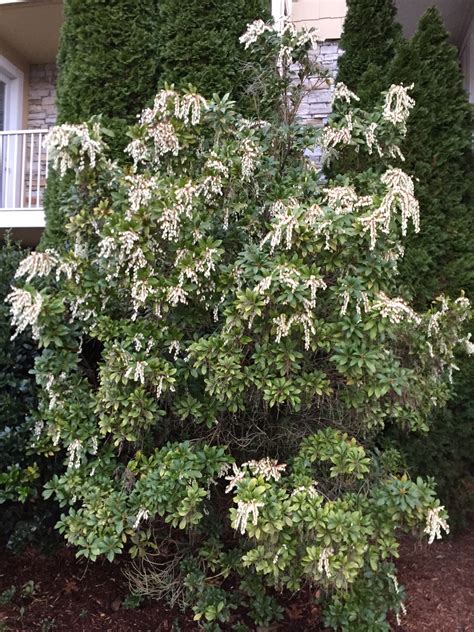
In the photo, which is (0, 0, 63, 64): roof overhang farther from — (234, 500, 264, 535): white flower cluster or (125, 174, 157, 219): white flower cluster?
(234, 500, 264, 535): white flower cluster

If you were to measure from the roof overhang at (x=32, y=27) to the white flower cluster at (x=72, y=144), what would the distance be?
5.80 metres

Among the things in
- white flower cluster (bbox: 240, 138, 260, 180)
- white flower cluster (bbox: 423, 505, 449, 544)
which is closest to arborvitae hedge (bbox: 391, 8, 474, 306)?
white flower cluster (bbox: 240, 138, 260, 180)

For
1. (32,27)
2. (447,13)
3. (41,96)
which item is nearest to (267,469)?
(447,13)

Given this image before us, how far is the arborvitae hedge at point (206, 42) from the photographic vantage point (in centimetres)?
454

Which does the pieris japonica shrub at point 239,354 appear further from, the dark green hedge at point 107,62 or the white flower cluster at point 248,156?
the dark green hedge at point 107,62

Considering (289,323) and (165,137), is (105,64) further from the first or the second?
(289,323)

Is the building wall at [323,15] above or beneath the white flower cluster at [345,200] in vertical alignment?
above

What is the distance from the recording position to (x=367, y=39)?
4.99m

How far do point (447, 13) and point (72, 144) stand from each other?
229 inches

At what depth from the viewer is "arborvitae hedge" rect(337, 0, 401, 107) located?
16.3 ft

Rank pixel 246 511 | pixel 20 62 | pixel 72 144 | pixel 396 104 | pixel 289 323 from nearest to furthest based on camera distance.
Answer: pixel 246 511
pixel 289 323
pixel 72 144
pixel 396 104
pixel 20 62

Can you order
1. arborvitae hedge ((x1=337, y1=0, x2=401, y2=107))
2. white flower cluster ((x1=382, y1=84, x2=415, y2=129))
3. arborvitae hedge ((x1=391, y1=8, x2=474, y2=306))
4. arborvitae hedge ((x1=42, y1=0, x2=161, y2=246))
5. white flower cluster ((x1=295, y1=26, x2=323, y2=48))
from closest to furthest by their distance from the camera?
white flower cluster ((x1=382, y1=84, x2=415, y2=129))
white flower cluster ((x1=295, y1=26, x2=323, y2=48))
arborvitae hedge ((x1=391, y1=8, x2=474, y2=306))
arborvitae hedge ((x1=42, y1=0, x2=161, y2=246))
arborvitae hedge ((x1=337, y1=0, x2=401, y2=107))

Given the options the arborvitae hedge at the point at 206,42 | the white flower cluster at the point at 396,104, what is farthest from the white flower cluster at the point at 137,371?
the arborvitae hedge at the point at 206,42

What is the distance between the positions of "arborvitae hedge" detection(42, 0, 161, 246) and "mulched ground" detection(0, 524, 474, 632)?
2477 mm
